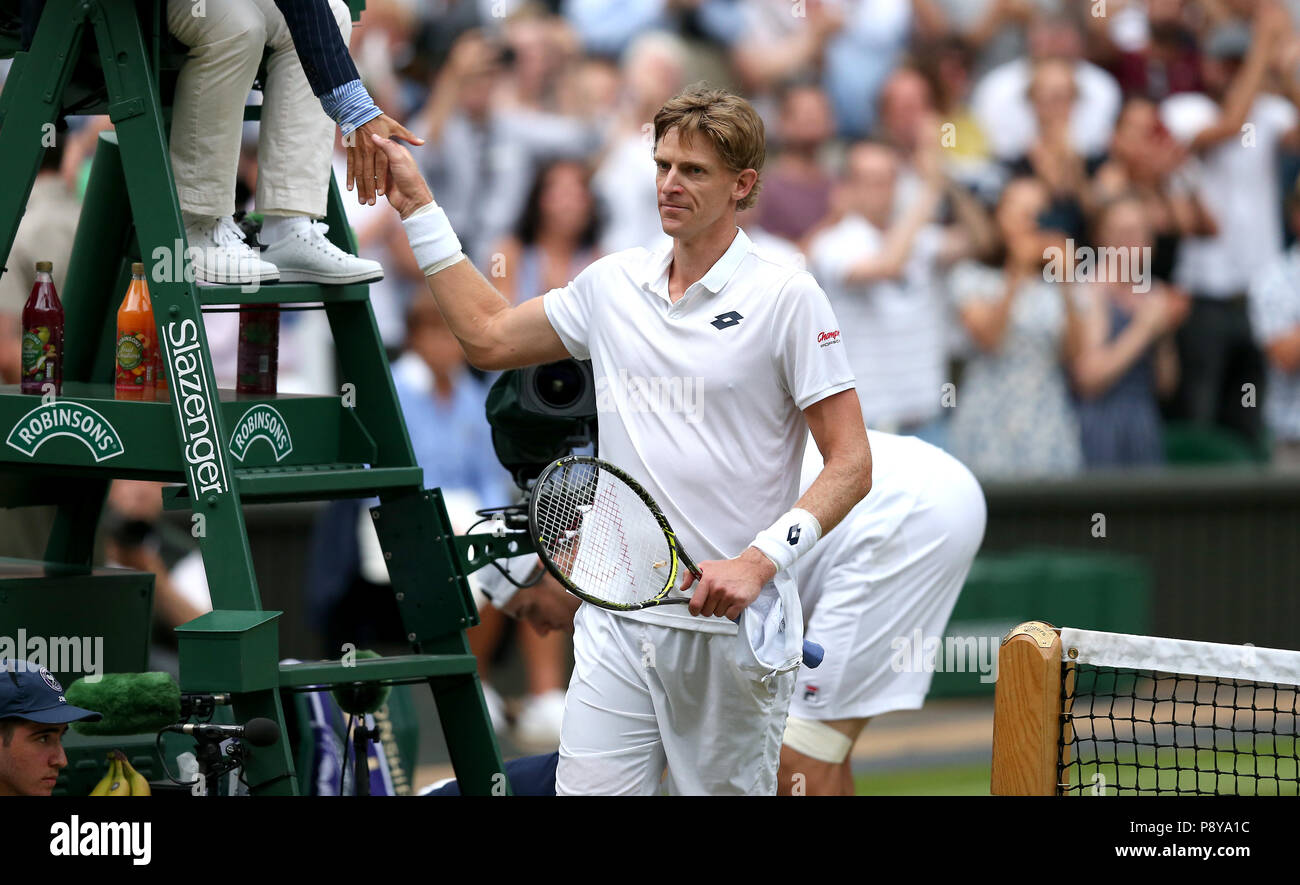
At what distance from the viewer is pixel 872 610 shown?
5512 millimetres

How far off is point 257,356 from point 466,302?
25.8 inches

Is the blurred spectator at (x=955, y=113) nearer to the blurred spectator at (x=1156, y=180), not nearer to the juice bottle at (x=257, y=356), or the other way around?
the blurred spectator at (x=1156, y=180)

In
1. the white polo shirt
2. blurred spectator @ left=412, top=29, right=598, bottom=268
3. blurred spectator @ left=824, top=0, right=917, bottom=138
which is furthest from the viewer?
blurred spectator @ left=824, top=0, right=917, bottom=138

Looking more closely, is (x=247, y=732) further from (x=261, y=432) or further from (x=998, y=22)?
(x=998, y=22)

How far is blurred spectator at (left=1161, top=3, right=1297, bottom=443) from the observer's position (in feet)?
37.7

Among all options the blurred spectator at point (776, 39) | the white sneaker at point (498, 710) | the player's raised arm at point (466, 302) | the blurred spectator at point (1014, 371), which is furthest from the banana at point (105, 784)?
the blurred spectator at point (776, 39)

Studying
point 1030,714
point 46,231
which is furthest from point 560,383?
point 46,231

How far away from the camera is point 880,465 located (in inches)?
224

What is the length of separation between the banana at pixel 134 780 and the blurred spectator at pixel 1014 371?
673 cm

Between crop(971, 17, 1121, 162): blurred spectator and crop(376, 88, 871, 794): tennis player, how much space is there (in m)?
7.29

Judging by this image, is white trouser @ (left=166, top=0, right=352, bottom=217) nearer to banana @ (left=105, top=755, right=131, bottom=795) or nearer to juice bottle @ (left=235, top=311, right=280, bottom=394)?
juice bottle @ (left=235, top=311, right=280, bottom=394)

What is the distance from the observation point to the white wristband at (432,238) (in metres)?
4.52

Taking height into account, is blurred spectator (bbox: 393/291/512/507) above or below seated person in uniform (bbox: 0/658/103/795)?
above

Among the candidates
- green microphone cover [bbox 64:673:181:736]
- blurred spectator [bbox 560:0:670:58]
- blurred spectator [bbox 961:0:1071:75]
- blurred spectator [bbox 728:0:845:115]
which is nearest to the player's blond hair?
green microphone cover [bbox 64:673:181:736]
